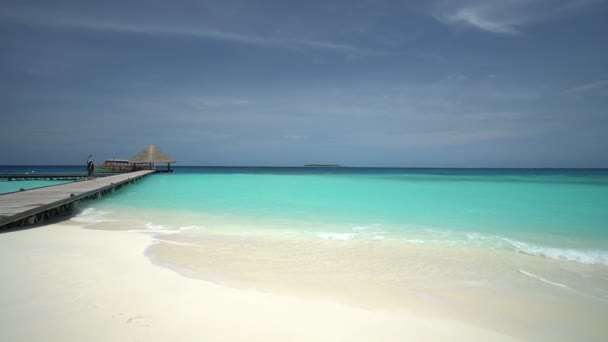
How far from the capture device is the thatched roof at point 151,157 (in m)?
36.8

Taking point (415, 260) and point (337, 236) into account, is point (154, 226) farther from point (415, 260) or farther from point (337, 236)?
point (415, 260)

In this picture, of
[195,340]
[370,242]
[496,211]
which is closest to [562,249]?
[370,242]

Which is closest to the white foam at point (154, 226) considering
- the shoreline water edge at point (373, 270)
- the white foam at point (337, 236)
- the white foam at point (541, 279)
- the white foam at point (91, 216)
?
the shoreline water edge at point (373, 270)

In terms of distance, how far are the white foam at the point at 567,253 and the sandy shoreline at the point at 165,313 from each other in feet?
11.3

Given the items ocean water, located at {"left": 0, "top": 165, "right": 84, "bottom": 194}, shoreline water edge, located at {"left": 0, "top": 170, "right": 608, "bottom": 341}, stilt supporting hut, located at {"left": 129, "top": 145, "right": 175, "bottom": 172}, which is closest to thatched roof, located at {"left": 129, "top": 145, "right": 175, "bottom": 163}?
stilt supporting hut, located at {"left": 129, "top": 145, "right": 175, "bottom": 172}

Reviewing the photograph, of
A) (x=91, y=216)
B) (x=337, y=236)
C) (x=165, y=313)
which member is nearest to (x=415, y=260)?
Result: (x=337, y=236)

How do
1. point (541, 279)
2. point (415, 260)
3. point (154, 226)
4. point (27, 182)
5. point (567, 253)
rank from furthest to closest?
point (27, 182), point (154, 226), point (567, 253), point (415, 260), point (541, 279)

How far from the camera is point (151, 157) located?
37062 millimetres

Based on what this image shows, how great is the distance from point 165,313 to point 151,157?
1484 inches

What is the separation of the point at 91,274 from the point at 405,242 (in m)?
4.90

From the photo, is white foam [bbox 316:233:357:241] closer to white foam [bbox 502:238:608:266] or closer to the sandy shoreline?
white foam [bbox 502:238:608:266]

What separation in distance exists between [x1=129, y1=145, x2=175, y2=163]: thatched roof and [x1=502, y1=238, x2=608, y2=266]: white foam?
122ft

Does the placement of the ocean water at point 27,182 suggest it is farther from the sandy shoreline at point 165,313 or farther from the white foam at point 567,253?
the white foam at point 567,253

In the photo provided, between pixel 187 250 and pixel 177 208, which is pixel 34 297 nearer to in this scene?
pixel 187 250
